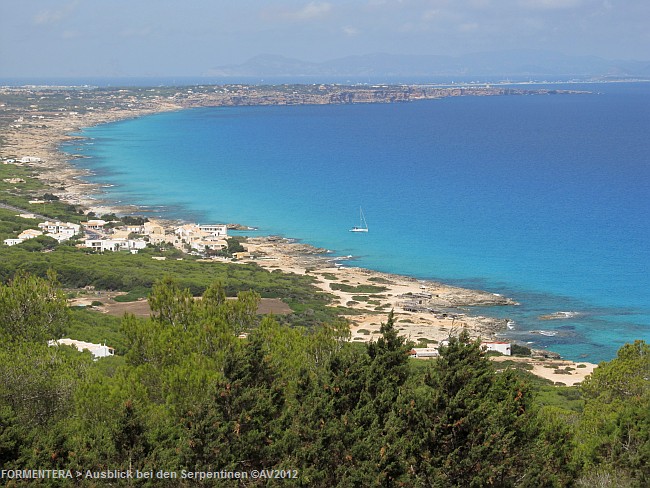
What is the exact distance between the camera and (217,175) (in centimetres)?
8181

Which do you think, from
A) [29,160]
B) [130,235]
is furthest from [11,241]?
[29,160]

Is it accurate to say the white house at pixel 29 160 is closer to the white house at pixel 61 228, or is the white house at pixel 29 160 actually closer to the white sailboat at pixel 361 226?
the white house at pixel 61 228

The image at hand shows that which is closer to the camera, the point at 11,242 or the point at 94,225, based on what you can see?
the point at 11,242

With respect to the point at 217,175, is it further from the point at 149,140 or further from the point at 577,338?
the point at 577,338

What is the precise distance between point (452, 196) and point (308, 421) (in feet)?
193

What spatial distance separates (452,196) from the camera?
229ft

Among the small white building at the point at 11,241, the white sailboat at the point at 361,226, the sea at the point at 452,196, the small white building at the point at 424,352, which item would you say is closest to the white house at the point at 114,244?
the small white building at the point at 11,241

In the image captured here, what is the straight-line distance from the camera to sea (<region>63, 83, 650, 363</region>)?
4086 cm

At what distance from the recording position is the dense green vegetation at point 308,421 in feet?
39.3

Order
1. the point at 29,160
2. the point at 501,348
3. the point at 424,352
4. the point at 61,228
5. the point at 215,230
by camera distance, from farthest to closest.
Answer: the point at 29,160 → the point at 215,230 → the point at 61,228 → the point at 501,348 → the point at 424,352

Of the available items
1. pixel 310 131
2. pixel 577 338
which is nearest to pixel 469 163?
pixel 310 131

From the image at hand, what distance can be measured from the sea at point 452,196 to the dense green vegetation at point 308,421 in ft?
63.2

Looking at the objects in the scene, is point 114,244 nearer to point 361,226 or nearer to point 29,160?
point 361,226

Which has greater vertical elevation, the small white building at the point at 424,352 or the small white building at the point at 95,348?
the small white building at the point at 95,348
